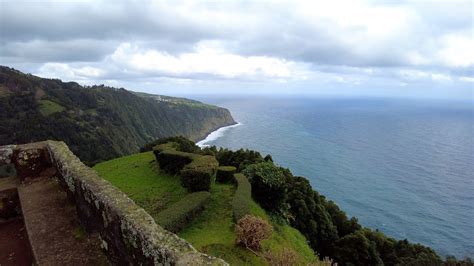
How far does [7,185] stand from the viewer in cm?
774

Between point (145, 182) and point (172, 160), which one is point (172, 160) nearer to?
point (172, 160)

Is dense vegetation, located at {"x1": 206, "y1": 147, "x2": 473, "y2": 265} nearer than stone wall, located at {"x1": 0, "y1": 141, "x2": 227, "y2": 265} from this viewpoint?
No

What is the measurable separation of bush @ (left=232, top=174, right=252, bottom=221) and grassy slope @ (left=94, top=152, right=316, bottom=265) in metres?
0.74

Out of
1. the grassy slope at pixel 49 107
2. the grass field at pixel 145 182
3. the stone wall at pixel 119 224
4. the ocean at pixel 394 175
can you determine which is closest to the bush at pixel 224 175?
the grass field at pixel 145 182

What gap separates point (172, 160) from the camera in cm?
2822

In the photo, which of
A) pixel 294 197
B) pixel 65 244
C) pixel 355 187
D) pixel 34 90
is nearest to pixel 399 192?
pixel 355 187

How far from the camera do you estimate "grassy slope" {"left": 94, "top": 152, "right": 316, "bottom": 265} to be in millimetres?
16797

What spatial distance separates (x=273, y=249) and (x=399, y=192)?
2878 inches

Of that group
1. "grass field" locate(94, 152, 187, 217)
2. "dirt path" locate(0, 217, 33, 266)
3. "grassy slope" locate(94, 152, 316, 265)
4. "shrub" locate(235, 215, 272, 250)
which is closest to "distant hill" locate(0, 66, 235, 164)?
"grass field" locate(94, 152, 187, 217)

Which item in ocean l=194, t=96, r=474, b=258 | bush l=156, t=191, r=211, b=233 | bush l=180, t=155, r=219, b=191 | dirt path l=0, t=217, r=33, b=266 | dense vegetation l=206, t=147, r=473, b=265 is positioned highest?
dirt path l=0, t=217, r=33, b=266

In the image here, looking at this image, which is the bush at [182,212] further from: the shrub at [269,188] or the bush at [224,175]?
the bush at [224,175]

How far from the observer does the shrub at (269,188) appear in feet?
84.0

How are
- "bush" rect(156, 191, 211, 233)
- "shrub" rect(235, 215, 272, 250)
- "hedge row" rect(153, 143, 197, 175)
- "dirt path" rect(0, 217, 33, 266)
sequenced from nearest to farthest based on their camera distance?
"dirt path" rect(0, 217, 33, 266)
"shrub" rect(235, 215, 272, 250)
"bush" rect(156, 191, 211, 233)
"hedge row" rect(153, 143, 197, 175)

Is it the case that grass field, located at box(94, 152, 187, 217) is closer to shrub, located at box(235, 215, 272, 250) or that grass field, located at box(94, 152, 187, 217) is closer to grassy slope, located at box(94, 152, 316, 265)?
grassy slope, located at box(94, 152, 316, 265)
